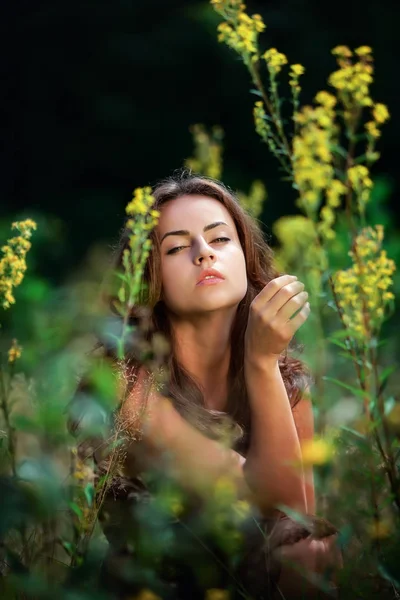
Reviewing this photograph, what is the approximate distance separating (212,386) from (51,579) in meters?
0.85

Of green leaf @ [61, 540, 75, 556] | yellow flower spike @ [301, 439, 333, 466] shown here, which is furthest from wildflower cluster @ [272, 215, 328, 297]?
green leaf @ [61, 540, 75, 556]

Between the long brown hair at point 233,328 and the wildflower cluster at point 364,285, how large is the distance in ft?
1.59

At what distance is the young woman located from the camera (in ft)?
5.16

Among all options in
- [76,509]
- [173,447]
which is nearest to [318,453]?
[76,509]

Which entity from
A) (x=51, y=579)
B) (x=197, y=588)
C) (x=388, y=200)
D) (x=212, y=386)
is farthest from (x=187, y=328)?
(x=388, y=200)

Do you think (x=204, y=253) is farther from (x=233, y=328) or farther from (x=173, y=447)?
(x=173, y=447)

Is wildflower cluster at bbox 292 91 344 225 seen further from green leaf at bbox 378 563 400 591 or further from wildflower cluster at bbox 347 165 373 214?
green leaf at bbox 378 563 400 591

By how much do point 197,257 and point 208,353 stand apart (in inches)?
10.4

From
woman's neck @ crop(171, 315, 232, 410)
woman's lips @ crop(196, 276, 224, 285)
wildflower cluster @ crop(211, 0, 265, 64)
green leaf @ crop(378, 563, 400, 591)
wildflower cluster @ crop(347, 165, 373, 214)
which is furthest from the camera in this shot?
woman's neck @ crop(171, 315, 232, 410)

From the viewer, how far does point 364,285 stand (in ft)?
4.43

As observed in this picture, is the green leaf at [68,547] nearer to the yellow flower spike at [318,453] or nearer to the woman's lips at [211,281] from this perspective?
the yellow flower spike at [318,453]

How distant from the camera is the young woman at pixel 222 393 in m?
1.57

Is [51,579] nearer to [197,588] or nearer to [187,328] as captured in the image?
[197,588]

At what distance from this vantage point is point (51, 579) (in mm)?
1262
